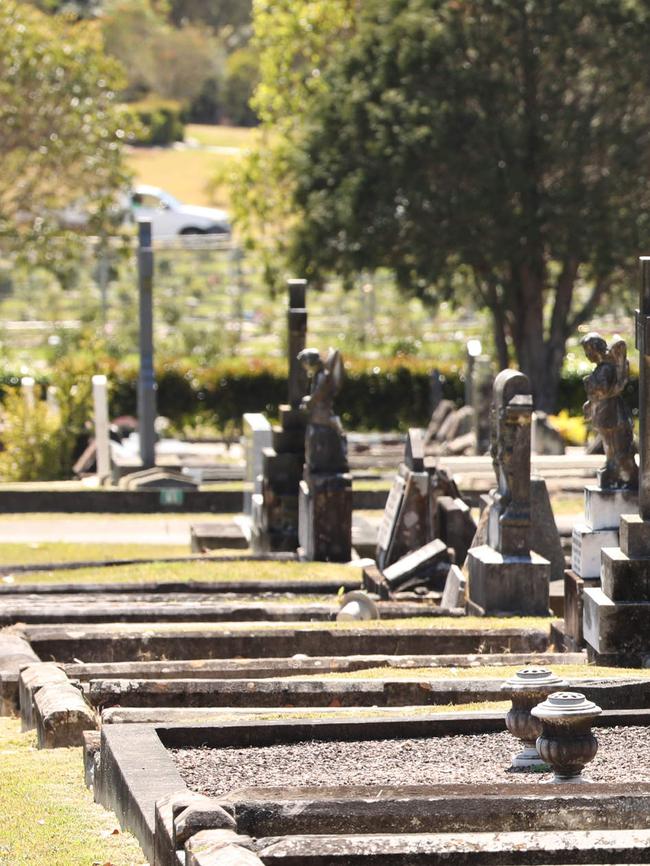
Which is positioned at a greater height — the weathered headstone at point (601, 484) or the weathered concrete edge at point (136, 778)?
the weathered headstone at point (601, 484)

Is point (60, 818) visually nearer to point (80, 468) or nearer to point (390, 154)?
point (80, 468)

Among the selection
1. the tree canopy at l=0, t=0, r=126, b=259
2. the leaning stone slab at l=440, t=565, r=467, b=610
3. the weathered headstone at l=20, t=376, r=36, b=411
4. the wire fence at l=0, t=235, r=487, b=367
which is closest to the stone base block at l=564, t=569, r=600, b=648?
the leaning stone slab at l=440, t=565, r=467, b=610

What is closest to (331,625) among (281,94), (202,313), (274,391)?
(274,391)

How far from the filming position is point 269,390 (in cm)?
3416

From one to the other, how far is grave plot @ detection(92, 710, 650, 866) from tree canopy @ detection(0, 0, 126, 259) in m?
36.5

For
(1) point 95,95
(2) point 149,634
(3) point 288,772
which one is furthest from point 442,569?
(1) point 95,95

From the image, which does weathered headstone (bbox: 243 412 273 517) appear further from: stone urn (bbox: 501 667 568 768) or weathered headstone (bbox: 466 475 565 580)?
stone urn (bbox: 501 667 568 768)

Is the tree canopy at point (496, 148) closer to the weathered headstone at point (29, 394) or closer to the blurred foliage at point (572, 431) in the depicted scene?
the blurred foliage at point (572, 431)

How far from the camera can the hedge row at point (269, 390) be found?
110ft

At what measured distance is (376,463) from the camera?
28.3 m

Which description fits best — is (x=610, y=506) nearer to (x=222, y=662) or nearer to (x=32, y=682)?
(x=222, y=662)

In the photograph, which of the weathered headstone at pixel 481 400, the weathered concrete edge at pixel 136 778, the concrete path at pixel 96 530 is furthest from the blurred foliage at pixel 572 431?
the weathered concrete edge at pixel 136 778

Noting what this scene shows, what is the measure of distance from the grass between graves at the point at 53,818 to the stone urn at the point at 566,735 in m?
1.60

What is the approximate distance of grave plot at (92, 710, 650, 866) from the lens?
621cm
